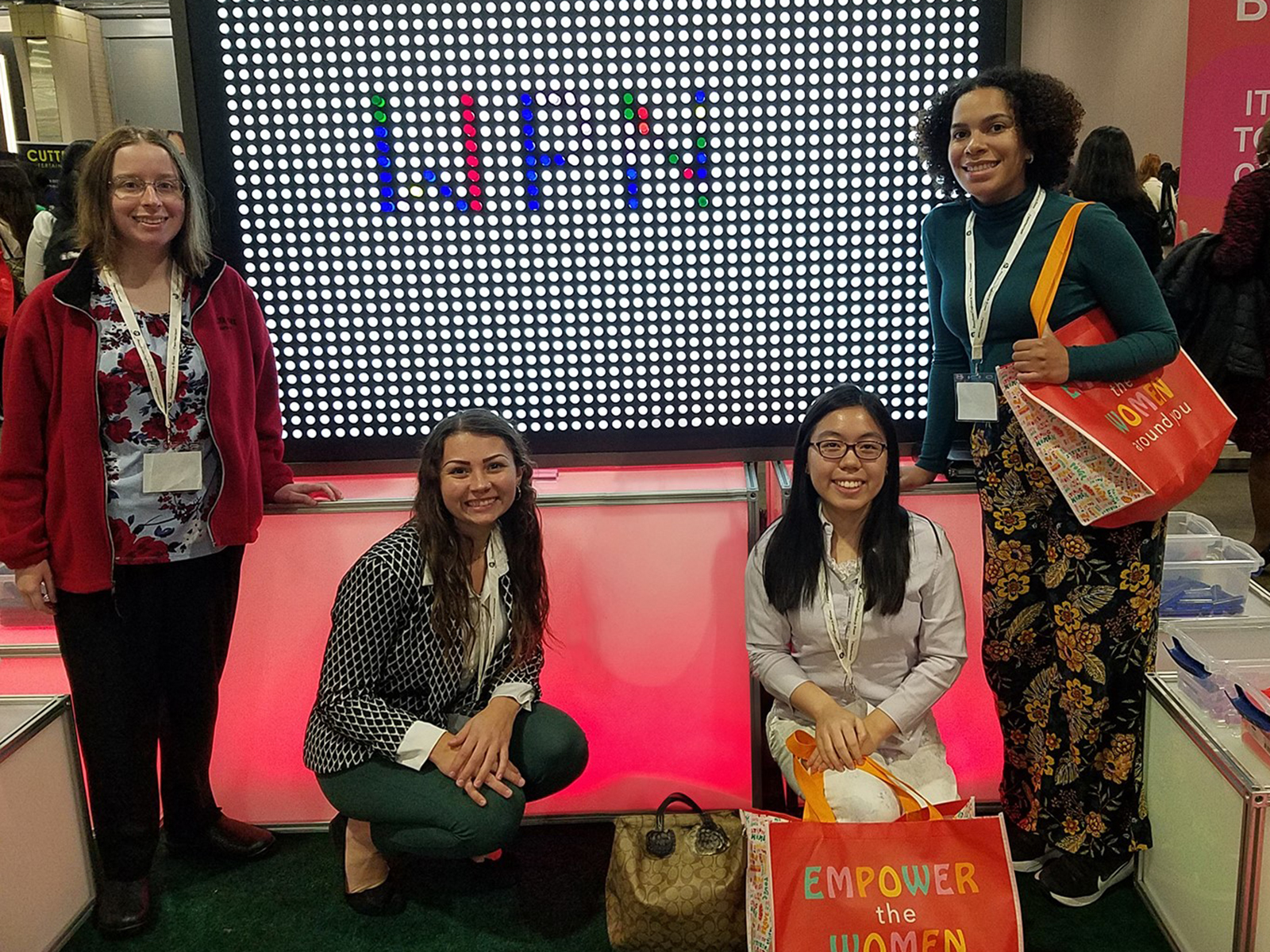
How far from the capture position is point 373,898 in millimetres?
2436

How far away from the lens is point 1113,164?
3.86 metres

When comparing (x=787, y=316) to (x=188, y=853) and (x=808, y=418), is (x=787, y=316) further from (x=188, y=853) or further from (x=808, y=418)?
(x=188, y=853)

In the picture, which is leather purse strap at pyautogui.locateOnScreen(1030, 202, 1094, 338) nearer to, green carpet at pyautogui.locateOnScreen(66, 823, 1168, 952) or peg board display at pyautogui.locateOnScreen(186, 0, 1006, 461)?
peg board display at pyautogui.locateOnScreen(186, 0, 1006, 461)

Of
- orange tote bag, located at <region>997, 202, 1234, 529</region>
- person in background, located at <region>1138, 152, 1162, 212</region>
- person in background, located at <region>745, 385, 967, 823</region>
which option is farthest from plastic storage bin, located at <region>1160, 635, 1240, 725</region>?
person in background, located at <region>1138, 152, 1162, 212</region>

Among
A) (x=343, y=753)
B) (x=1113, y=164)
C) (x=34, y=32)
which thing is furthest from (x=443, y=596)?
(x=34, y=32)

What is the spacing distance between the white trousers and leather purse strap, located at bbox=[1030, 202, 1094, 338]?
92cm

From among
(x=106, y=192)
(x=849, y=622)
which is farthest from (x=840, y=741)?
(x=106, y=192)

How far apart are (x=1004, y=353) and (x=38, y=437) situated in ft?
6.67

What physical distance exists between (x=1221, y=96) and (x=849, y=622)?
528cm

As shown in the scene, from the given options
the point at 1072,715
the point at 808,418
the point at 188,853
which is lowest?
the point at 188,853

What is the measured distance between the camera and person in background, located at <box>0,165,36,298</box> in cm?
506

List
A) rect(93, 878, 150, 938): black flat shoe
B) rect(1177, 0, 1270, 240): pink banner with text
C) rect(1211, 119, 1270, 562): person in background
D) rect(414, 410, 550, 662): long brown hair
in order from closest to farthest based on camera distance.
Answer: rect(414, 410, 550, 662): long brown hair
rect(93, 878, 150, 938): black flat shoe
rect(1211, 119, 1270, 562): person in background
rect(1177, 0, 1270, 240): pink banner with text

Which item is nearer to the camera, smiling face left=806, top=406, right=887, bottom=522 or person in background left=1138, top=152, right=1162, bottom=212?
smiling face left=806, top=406, right=887, bottom=522

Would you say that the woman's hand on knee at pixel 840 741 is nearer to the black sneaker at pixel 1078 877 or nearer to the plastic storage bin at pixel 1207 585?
the black sneaker at pixel 1078 877
